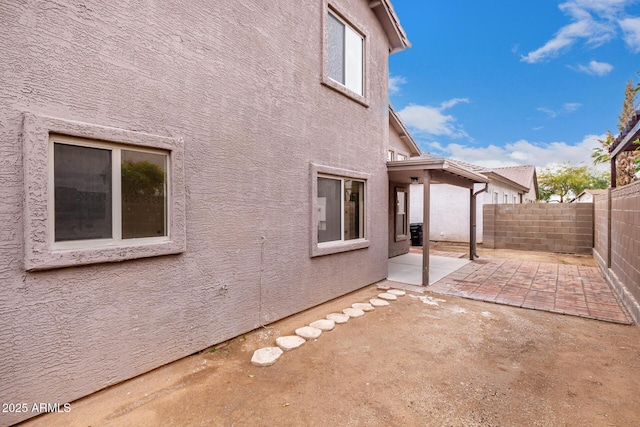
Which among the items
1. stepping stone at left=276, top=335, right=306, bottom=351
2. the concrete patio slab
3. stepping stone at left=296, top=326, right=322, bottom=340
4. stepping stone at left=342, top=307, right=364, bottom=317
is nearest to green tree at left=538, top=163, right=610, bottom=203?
the concrete patio slab

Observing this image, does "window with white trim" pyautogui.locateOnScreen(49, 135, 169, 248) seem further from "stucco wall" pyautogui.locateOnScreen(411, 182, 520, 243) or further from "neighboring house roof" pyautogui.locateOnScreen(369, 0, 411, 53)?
"stucco wall" pyautogui.locateOnScreen(411, 182, 520, 243)

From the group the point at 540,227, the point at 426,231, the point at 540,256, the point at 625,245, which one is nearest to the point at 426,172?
the point at 426,231

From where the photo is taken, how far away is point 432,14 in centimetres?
2305

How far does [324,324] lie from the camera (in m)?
4.39

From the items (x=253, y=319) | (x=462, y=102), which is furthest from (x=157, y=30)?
(x=462, y=102)

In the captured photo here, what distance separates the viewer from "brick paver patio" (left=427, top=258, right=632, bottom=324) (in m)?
5.11

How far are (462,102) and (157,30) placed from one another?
43186mm

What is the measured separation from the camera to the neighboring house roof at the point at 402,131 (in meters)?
9.93

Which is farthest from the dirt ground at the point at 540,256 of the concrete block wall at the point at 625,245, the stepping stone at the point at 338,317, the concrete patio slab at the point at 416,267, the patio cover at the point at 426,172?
the stepping stone at the point at 338,317

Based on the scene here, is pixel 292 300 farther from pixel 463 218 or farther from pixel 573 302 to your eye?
pixel 463 218

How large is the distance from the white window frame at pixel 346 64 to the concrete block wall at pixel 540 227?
9.55m

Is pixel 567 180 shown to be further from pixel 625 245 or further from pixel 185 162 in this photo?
pixel 185 162

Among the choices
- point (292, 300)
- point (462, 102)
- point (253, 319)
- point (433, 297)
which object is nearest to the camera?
point (253, 319)

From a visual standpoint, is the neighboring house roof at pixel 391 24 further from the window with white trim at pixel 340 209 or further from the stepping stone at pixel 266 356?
the stepping stone at pixel 266 356
